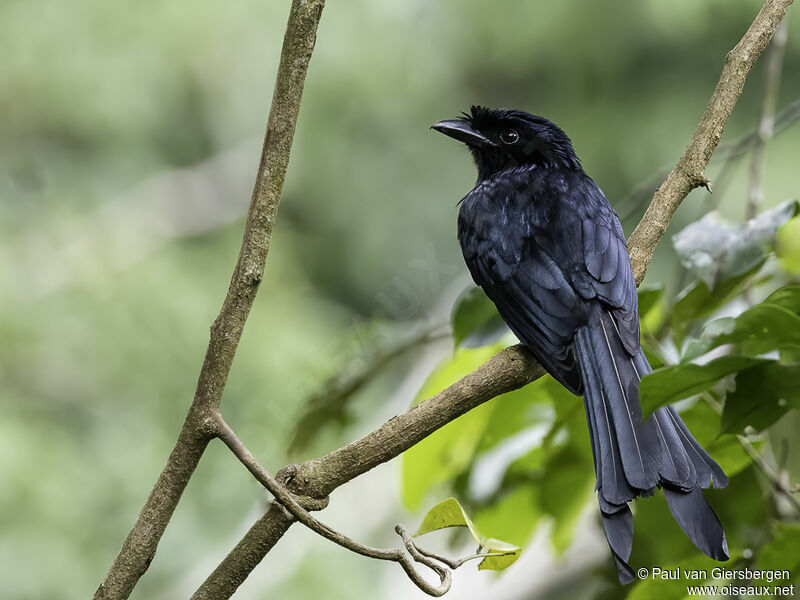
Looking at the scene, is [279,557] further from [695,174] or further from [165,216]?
[695,174]

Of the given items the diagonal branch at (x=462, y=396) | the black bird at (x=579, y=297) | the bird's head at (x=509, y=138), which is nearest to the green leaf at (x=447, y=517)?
the diagonal branch at (x=462, y=396)

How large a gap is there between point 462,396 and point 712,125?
2.65 ft

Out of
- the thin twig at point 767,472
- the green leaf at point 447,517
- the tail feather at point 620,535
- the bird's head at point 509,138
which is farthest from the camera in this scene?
the bird's head at point 509,138

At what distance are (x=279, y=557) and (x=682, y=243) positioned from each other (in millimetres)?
3315

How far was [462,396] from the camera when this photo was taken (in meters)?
1.32

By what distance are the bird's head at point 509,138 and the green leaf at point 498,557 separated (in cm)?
127

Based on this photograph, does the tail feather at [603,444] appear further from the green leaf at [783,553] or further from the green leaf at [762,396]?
the green leaf at [783,553]

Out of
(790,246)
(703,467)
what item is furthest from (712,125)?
(703,467)

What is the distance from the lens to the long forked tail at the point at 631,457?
122cm

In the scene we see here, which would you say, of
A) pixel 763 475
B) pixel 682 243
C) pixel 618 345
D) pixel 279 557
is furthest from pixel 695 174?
pixel 279 557

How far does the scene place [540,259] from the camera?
199 centimetres

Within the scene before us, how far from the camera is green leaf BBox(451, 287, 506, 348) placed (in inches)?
69.4

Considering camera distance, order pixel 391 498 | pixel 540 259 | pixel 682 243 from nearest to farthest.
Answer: pixel 682 243, pixel 540 259, pixel 391 498

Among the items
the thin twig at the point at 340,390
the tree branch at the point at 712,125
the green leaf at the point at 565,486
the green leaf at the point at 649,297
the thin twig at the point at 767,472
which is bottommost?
the thin twig at the point at 767,472
